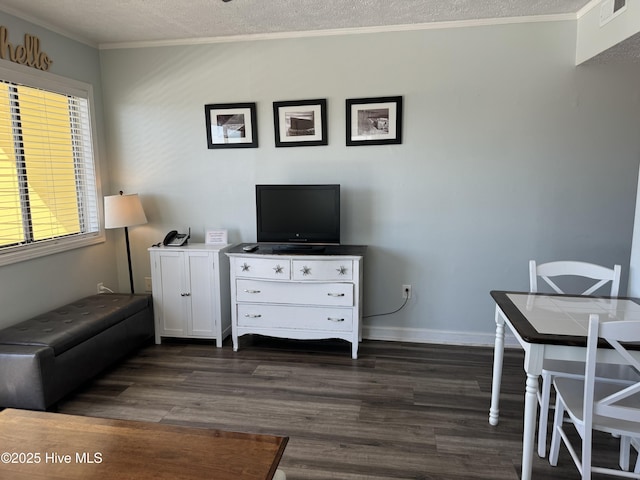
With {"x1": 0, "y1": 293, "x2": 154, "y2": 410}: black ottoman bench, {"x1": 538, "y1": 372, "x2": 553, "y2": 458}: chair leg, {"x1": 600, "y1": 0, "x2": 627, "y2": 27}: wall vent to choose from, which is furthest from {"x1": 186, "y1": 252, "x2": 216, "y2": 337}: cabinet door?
{"x1": 600, "y1": 0, "x2": 627, "y2": 27}: wall vent

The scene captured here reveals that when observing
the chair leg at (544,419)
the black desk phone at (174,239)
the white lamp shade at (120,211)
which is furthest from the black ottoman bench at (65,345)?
the chair leg at (544,419)

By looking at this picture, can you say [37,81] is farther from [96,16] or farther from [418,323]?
[418,323]

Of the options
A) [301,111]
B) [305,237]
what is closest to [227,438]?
[305,237]

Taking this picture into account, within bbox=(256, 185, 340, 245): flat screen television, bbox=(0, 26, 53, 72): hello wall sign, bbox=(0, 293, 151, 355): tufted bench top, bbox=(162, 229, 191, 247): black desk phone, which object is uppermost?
bbox=(0, 26, 53, 72): hello wall sign

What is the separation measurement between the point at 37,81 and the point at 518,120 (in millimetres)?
3647

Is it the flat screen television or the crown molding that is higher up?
the crown molding

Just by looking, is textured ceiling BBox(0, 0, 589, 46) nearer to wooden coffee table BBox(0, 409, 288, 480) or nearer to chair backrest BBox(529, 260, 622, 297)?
chair backrest BBox(529, 260, 622, 297)

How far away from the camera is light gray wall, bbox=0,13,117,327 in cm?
301

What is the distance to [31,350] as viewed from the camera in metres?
2.51

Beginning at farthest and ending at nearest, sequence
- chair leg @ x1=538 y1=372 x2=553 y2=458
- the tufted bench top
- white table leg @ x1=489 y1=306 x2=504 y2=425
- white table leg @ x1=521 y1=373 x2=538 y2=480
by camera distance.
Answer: the tufted bench top < white table leg @ x1=489 y1=306 x2=504 y2=425 < chair leg @ x1=538 y1=372 x2=553 y2=458 < white table leg @ x1=521 y1=373 x2=538 y2=480

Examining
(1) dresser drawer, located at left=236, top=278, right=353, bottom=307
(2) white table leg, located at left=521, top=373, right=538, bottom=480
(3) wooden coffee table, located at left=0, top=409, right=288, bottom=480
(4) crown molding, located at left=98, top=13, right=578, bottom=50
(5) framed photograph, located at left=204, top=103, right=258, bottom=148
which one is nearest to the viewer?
(3) wooden coffee table, located at left=0, top=409, right=288, bottom=480

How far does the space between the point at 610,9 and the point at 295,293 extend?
280 centimetres

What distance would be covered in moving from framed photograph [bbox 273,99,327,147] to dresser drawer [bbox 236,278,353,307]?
3.93 feet

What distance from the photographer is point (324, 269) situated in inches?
129
